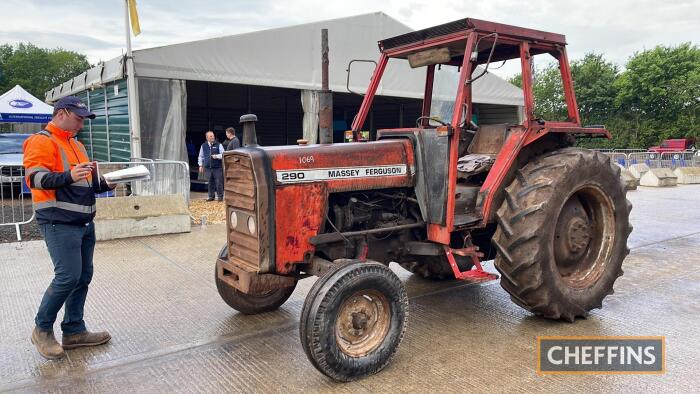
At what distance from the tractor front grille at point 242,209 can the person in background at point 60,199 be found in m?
0.94

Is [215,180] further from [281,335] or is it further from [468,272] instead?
[468,272]

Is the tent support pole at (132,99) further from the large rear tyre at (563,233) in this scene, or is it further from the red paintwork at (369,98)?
the large rear tyre at (563,233)

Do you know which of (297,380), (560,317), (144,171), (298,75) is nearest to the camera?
(297,380)

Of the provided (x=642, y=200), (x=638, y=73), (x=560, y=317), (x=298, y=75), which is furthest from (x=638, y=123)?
(x=560, y=317)

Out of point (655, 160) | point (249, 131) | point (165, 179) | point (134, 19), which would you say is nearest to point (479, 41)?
point (249, 131)

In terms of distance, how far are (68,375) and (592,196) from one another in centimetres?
433

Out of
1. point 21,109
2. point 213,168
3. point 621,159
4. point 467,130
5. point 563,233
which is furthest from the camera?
point 621,159

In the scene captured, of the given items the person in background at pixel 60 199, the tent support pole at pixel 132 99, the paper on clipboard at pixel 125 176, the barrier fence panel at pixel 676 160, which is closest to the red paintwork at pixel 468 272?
the paper on clipboard at pixel 125 176

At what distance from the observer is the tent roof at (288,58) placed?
36.3 feet

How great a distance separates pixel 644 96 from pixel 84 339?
39165 millimetres

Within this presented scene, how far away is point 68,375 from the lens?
3.36 metres

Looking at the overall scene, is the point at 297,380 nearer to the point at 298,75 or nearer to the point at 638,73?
the point at 298,75

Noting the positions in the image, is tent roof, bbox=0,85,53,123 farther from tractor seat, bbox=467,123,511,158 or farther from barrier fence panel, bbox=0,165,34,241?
tractor seat, bbox=467,123,511,158

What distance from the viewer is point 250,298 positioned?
4.34 meters
